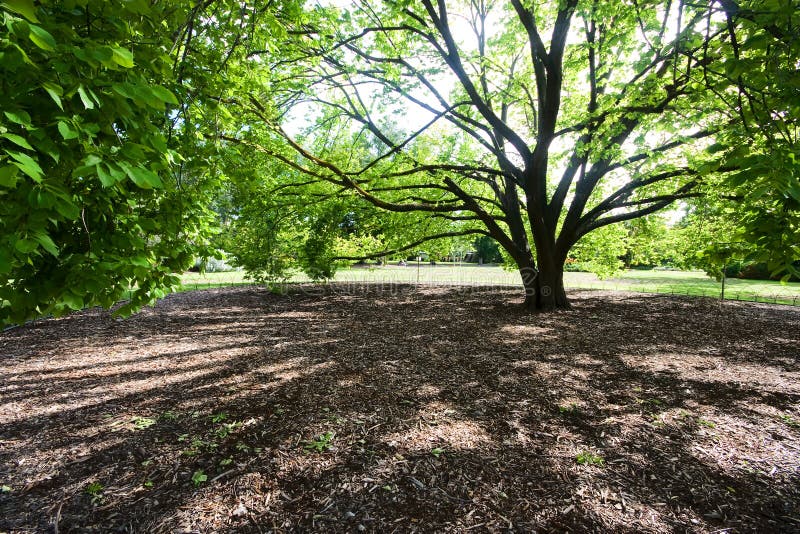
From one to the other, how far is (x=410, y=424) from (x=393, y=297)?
8.44 meters

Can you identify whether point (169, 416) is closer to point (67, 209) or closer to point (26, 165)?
point (67, 209)

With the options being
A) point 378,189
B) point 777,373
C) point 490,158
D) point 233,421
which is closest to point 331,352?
point 233,421

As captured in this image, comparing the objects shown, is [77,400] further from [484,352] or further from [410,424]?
[484,352]

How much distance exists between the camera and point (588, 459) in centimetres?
260

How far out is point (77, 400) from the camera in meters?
3.73

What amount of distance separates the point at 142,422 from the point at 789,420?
19.7 feet

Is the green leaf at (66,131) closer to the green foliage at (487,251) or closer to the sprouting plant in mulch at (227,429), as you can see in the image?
the sprouting plant in mulch at (227,429)

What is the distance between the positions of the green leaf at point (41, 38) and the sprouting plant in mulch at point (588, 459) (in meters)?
3.49

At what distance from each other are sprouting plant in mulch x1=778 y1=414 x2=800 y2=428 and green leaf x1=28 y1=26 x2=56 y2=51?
5.36 m

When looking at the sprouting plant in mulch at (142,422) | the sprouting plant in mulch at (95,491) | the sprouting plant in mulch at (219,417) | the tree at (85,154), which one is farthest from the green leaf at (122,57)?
the sprouting plant in mulch at (142,422)

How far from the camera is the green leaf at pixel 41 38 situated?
930 mm

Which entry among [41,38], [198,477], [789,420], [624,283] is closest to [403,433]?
[198,477]

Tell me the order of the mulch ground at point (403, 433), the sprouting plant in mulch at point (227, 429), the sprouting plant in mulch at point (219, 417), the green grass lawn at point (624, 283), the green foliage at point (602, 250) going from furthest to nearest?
the green grass lawn at point (624, 283) < the green foliage at point (602, 250) < the sprouting plant in mulch at point (219, 417) < the sprouting plant in mulch at point (227, 429) < the mulch ground at point (403, 433)

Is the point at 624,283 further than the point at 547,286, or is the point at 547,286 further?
the point at 624,283
